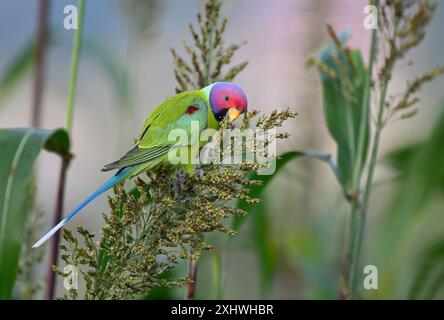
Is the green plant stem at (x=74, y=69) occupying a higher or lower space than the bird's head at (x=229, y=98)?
higher

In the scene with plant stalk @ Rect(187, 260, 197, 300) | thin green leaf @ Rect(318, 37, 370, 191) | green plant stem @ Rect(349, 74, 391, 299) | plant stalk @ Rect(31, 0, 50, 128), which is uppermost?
plant stalk @ Rect(31, 0, 50, 128)

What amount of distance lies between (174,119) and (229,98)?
0.42ft

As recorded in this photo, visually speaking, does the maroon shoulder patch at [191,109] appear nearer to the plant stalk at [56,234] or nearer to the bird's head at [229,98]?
the bird's head at [229,98]

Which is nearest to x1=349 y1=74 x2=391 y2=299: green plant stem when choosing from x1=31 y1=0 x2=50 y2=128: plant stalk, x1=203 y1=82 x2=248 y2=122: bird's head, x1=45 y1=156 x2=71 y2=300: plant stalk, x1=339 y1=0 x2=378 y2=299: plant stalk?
x1=339 y1=0 x2=378 y2=299: plant stalk

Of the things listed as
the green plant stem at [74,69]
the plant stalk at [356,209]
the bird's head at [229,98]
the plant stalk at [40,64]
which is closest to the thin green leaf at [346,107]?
the plant stalk at [356,209]

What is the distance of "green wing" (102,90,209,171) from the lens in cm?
137

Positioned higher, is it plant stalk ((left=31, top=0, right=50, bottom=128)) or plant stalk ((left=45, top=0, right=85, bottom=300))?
plant stalk ((left=31, top=0, right=50, bottom=128))

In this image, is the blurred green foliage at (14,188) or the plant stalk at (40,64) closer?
the blurred green foliage at (14,188)

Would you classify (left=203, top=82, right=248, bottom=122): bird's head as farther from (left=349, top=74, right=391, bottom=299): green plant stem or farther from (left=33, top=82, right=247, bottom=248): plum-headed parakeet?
(left=349, top=74, right=391, bottom=299): green plant stem

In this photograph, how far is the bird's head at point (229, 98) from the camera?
1.39 metres

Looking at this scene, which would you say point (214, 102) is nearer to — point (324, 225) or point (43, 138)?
point (43, 138)

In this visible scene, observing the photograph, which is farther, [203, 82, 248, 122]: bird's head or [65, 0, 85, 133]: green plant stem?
[65, 0, 85, 133]: green plant stem
